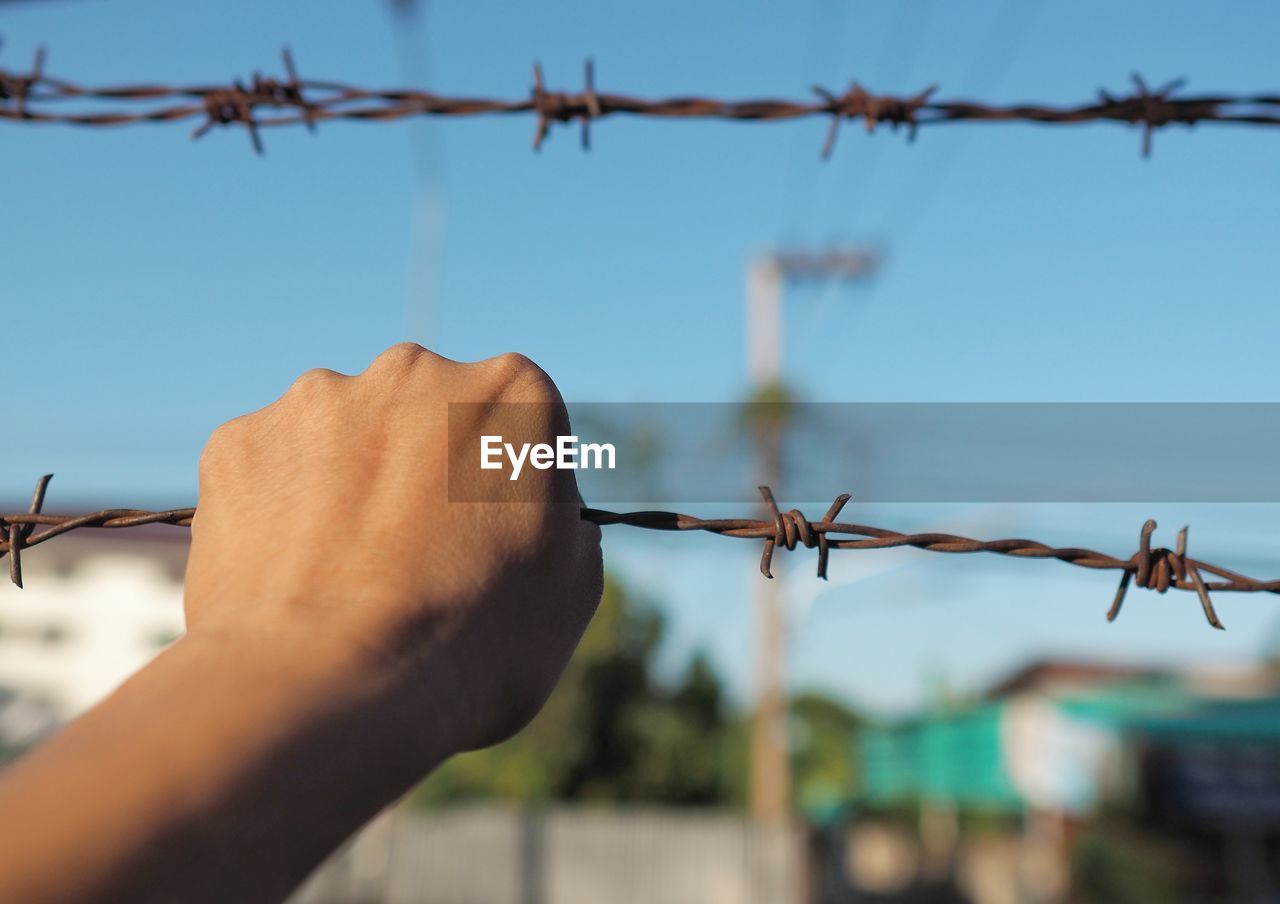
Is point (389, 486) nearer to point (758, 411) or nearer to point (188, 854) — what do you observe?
point (188, 854)

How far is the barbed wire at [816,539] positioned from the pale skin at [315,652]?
32 centimetres

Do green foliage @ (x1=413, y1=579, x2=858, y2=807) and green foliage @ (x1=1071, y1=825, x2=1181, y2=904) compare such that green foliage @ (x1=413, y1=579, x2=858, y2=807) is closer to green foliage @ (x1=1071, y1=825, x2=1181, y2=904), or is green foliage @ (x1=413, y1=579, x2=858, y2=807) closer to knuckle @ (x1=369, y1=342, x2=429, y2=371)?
green foliage @ (x1=1071, y1=825, x2=1181, y2=904)

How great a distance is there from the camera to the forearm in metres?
0.62

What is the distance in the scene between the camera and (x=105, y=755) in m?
0.67

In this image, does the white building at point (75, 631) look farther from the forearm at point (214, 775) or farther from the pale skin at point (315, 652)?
the forearm at point (214, 775)

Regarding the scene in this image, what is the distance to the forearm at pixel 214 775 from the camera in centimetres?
62

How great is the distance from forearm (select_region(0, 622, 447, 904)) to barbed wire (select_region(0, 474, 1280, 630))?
24.8 inches

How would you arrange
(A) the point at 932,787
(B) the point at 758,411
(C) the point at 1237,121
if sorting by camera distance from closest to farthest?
1. (C) the point at 1237,121
2. (B) the point at 758,411
3. (A) the point at 932,787

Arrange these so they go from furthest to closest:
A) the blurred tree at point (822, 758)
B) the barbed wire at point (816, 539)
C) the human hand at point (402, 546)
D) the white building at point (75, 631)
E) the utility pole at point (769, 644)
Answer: the blurred tree at point (822, 758), the utility pole at point (769, 644), the white building at point (75, 631), the barbed wire at point (816, 539), the human hand at point (402, 546)

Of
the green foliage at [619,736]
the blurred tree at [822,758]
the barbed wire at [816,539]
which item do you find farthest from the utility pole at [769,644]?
the blurred tree at [822,758]

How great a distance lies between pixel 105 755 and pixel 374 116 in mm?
1488

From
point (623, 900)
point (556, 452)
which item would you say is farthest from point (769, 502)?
point (623, 900)

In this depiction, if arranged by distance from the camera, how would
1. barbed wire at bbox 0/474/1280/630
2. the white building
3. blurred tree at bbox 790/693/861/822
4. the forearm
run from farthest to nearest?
blurred tree at bbox 790/693/861/822
the white building
barbed wire at bbox 0/474/1280/630
the forearm

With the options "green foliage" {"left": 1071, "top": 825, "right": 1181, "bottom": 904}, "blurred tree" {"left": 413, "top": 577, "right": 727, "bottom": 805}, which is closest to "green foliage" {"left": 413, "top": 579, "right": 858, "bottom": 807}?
"blurred tree" {"left": 413, "top": 577, "right": 727, "bottom": 805}
